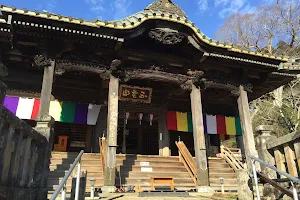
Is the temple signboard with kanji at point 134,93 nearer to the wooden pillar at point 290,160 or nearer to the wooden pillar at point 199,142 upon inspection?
the wooden pillar at point 199,142

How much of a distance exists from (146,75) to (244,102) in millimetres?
4838

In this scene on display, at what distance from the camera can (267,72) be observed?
11.7m

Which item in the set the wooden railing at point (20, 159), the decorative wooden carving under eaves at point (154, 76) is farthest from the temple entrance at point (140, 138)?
the wooden railing at point (20, 159)

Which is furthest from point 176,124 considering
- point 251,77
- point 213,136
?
point 251,77

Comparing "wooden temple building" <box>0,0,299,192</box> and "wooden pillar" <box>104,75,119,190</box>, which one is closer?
"wooden pillar" <box>104,75,119,190</box>

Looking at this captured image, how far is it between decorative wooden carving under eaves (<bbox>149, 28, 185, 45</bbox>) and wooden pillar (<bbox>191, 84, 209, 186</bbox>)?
2.29 meters

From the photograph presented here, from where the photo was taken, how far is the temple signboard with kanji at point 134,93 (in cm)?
1252

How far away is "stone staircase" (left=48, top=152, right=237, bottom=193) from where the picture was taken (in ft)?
29.6

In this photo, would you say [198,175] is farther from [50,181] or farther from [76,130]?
[76,130]

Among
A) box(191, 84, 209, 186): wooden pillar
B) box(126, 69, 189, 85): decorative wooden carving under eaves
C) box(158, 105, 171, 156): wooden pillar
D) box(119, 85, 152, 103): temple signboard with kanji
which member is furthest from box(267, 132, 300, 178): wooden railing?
box(158, 105, 171, 156): wooden pillar

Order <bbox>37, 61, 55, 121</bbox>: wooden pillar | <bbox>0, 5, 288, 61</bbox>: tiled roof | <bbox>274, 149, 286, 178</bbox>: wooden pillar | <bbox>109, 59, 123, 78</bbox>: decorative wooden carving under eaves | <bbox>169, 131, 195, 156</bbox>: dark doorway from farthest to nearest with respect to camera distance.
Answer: <bbox>169, 131, 195, 156</bbox>: dark doorway
<bbox>109, 59, 123, 78</bbox>: decorative wooden carving under eaves
<bbox>37, 61, 55, 121</bbox>: wooden pillar
<bbox>0, 5, 288, 61</bbox>: tiled roof
<bbox>274, 149, 286, 178</bbox>: wooden pillar

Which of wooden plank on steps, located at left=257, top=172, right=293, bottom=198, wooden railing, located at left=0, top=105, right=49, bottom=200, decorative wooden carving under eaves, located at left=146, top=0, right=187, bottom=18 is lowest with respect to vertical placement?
wooden plank on steps, located at left=257, top=172, right=293, bottom=198

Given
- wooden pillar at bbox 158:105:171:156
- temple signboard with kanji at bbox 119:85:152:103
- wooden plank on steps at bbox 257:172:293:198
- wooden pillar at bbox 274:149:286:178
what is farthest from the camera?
wooden pillar at bbox 158:105:171:156

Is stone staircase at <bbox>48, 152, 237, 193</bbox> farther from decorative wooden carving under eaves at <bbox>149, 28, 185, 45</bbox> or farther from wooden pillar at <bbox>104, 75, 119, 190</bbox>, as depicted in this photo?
decorative wooden carving under eaves at <bbox>149, 28, 185, 45</bbox>
